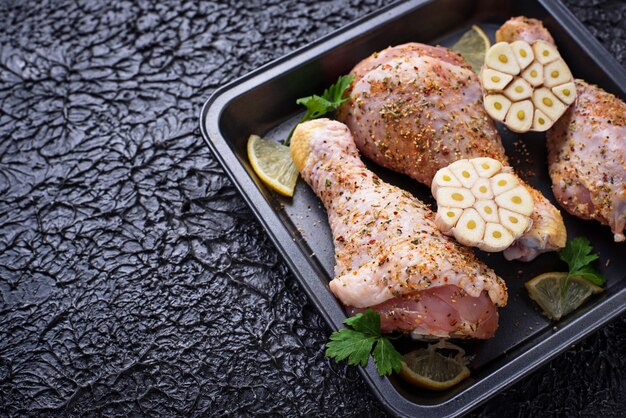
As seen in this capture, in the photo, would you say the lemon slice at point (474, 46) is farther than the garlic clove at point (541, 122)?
Yes

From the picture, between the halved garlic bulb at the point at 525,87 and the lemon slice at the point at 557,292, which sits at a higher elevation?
the halved garlic bulb at the point at 525,87

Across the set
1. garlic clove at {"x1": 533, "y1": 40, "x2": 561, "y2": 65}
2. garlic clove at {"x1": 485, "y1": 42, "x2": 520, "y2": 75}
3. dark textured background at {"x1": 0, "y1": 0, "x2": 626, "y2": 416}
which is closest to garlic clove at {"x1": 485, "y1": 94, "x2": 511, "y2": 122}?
garlic clove at {"x1": 485, "y1": 42, "x2": 520, "y2": 75}

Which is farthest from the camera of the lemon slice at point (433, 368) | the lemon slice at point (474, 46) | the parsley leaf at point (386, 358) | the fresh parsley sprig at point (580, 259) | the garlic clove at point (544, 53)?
the lemon slice at point (474, 46)

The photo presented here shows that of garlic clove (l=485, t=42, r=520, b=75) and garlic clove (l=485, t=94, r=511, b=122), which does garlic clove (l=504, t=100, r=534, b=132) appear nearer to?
garlic clove (l=485, t=94, r=511, b=122)

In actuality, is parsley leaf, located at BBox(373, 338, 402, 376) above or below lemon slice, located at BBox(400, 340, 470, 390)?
above

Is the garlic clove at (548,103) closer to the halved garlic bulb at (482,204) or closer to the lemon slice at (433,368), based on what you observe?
the halved garlic bulb at (482,204)

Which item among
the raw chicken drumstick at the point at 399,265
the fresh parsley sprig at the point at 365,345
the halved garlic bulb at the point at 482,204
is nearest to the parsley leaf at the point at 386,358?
the fresh parsley sprig at the point at 365,345

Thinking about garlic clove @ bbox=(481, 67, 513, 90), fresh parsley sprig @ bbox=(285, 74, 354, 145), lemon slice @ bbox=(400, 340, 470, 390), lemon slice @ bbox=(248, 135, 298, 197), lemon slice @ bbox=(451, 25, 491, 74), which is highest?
garlic clove @ bbox=(481, 67, 513, 90)

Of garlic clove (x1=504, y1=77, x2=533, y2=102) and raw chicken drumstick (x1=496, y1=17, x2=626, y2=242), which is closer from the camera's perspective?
raw chicken drumstick (x1=496, y1=17, x2=626, y2=242)
